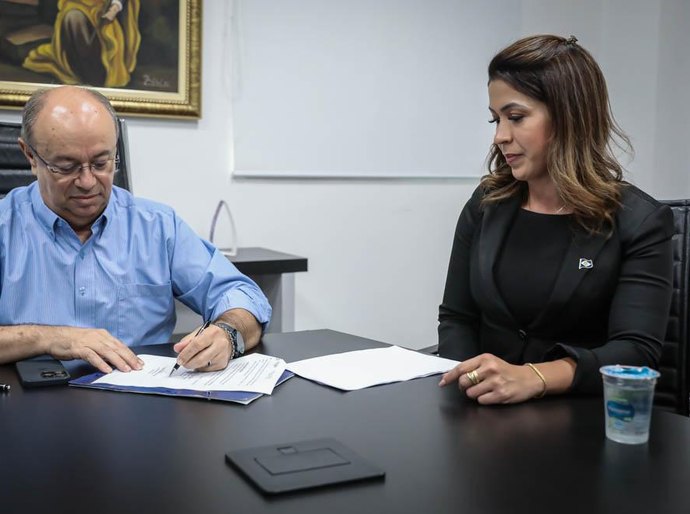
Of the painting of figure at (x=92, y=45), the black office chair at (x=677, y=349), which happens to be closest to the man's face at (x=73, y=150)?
the painting of figure at (x=92, y=45)

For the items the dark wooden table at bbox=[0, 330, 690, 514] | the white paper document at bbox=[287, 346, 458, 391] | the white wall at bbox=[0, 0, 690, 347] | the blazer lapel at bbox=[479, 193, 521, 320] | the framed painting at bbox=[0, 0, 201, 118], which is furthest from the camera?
the white wall at bbox=[0, 0, 690, 347]

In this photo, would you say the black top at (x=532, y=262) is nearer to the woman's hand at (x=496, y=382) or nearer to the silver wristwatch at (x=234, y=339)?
A: the woman's hand at (x=496, y=382)

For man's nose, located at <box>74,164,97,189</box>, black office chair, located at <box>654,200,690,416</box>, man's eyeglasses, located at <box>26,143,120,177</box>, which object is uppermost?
man's eyeglasses, located at <box>26,143,120,177</box>

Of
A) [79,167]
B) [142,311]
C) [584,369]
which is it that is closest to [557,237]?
[584,369]

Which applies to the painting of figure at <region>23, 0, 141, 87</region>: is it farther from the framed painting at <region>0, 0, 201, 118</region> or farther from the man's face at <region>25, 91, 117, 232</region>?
the man's face at <region>25, 91, 117, 232</region>

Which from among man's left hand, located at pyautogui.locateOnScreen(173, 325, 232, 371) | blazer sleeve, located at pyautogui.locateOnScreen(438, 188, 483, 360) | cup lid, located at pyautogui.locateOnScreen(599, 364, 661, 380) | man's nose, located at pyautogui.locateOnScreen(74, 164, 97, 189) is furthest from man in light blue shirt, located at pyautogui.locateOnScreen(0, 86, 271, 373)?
cup lid, located at pyautogui.locateOnScreen(599, 364, 661, 380)

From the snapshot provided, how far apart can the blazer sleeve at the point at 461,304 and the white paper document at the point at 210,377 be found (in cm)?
51

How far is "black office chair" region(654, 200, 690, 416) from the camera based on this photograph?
68.0 inches

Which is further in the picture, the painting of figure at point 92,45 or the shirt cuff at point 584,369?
the painting of figure at point 92,45

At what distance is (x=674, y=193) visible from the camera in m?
3.78

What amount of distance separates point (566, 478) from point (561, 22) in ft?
11.5

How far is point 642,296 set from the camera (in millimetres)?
1519

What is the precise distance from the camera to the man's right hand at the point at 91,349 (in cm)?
133

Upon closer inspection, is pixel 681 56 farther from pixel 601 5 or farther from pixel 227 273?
pixel 227 273
